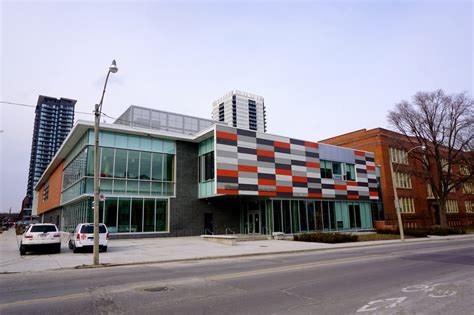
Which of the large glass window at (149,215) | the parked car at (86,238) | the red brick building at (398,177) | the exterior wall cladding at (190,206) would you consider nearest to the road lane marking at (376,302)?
the parked car at (86,238)

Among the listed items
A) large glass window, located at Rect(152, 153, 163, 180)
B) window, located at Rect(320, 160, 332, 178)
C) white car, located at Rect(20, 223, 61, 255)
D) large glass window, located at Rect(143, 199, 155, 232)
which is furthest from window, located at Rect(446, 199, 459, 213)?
white car, located at Rect(20, 223, 61, 255)

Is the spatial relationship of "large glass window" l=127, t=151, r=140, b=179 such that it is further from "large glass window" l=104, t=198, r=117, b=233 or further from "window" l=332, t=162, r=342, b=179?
"window" l=332, t=162, r=342, b=179

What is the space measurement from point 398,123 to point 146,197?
33.2 m

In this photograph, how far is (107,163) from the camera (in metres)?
27.5

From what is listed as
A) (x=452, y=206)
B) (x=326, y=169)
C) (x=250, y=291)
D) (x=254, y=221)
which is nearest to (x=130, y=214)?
(x=254, y=221)

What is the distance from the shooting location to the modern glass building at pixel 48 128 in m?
136

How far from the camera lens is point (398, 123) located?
41.8 m

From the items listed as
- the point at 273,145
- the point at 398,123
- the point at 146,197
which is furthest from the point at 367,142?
the point at 146,197

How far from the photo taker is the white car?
17562 millimetres

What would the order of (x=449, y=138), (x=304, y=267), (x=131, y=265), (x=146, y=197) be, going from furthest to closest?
(x=449, y=138) → (x=146, y=197) → (x=131, y=265) → (x=304, y=267)

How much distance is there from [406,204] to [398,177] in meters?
4.01

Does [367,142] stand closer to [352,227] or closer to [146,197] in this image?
[352,227]

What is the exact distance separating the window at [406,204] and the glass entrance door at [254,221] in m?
24.2

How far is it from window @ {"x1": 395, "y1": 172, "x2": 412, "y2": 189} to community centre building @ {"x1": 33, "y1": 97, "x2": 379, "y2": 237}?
39.2ft
